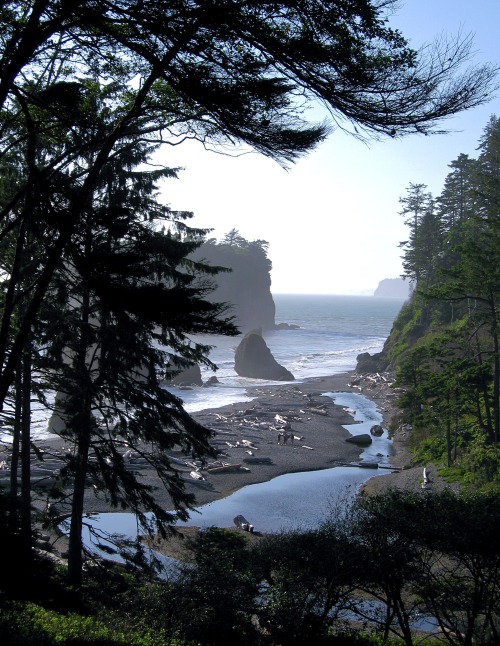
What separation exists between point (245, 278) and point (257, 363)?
1582 inches

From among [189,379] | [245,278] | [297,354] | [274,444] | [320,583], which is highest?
[245,278]

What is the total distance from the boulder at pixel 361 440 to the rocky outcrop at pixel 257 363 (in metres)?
26.3

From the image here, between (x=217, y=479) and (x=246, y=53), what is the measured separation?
72.0 feet

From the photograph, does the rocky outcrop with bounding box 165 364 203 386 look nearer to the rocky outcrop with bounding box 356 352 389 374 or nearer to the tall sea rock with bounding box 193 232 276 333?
the rocky outcrop with bounding box 356 352 389 374

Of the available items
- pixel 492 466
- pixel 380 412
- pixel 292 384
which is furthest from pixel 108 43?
pixel 292 384

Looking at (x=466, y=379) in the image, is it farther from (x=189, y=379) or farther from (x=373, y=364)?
(x=373, y=364)

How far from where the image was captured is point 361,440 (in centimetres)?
3394

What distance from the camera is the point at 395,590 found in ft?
33.5

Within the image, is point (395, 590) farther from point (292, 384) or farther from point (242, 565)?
point (292, 384)

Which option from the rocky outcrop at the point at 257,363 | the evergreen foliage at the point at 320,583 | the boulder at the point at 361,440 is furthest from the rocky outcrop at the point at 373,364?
the evergreen foliage at the point at 320,583

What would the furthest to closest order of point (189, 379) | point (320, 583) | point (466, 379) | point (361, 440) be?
point (189, 379)
point (361, 440)
point (466, 379)
point (320, 583)

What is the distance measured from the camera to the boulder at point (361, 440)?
33812 mm

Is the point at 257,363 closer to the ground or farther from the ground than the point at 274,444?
farther from the ground

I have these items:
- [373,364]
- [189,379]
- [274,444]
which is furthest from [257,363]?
[274,444]
